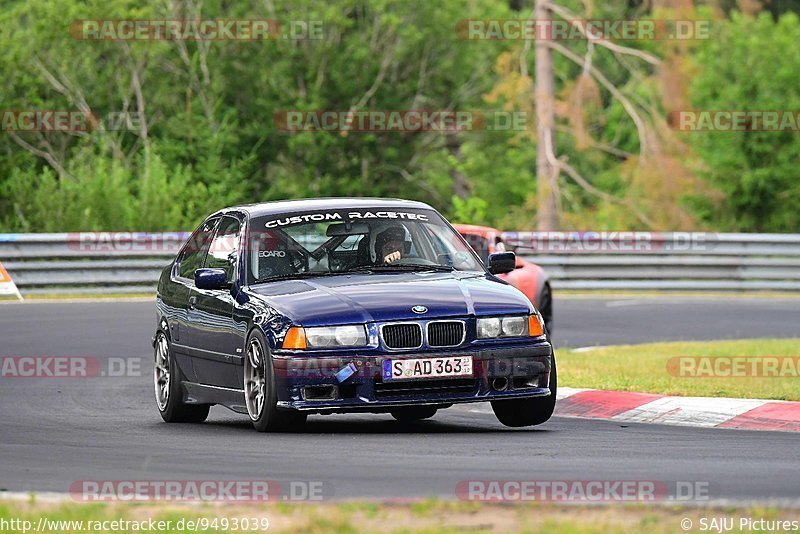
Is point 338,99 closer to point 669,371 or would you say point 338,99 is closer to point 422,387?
point 669,371

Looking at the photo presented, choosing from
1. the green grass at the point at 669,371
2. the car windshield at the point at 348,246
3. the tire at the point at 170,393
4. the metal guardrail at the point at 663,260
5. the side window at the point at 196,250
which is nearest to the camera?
the car windshield at the point at 348,246

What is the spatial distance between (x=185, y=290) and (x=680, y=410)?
3.60 metres

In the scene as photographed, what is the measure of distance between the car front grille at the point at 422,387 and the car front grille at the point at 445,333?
223 millimetres

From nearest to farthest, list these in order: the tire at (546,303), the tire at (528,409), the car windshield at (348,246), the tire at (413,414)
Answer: the tire at (528,409) < the car windshield at (348,246) < the tire at (413,414) < the tire at (546,303)

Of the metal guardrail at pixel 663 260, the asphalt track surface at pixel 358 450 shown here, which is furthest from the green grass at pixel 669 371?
the metal guardrail at pixel 663 260

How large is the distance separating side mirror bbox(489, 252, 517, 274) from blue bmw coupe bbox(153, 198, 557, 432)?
0.04 feet

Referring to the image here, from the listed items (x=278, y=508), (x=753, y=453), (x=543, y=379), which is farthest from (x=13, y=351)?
(x=278, y=508)

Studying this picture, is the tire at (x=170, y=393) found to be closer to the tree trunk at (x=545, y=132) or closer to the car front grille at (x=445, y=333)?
the car front grille at (x=445, y=333)

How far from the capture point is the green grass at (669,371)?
13648 mm

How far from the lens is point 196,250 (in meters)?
13.2

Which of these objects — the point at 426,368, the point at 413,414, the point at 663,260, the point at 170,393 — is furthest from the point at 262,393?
the point at 663,260

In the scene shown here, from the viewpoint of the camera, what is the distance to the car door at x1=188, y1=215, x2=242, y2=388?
11727 mm

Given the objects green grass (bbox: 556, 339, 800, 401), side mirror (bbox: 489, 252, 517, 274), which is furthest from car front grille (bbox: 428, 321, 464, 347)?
green grass (bbox: 556, 339, 800, 401)

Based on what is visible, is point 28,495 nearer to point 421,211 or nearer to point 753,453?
point 753,453
